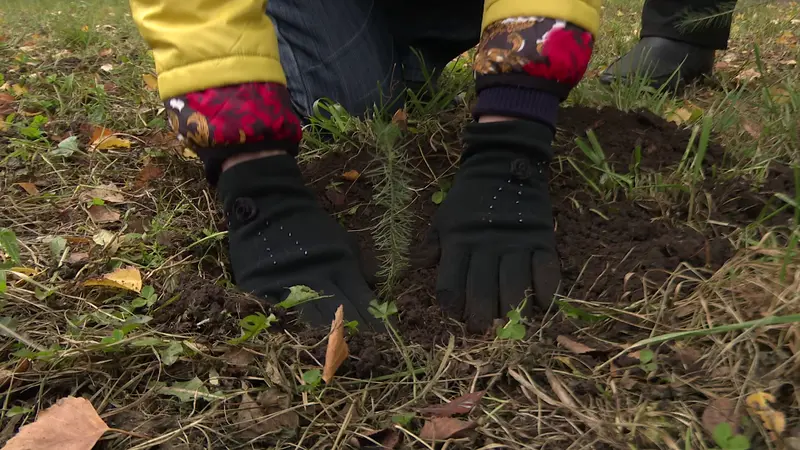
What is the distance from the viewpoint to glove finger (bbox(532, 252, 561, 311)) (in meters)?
1.01

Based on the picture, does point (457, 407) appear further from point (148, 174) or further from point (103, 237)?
point (148, 174)

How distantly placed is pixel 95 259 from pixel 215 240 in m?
0.24

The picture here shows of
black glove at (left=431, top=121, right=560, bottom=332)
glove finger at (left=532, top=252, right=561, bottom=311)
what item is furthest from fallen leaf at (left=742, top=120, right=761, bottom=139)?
glove finger at (left=532, top=252, right=561, bottom=311)

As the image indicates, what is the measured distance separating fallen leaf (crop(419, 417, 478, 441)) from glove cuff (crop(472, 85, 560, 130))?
26.7 inches

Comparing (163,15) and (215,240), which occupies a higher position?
(163,15)

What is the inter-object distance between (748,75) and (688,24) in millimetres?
340

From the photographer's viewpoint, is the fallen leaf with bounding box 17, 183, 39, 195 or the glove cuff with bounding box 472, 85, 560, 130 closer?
the glove cuff with bounding box 472, 85, 560, 130

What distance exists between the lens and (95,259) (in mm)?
1138

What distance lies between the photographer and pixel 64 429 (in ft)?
2.43

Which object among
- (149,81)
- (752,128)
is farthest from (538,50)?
(149,81)

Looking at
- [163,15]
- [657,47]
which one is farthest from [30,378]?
[657,47]

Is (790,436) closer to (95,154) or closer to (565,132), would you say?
(565,132)

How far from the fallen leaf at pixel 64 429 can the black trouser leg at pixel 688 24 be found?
6.66 feet

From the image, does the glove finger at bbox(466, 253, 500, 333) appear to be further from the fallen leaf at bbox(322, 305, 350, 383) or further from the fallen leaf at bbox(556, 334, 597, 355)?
the fallen leaf at bbox(322, 305, 350, 383)
